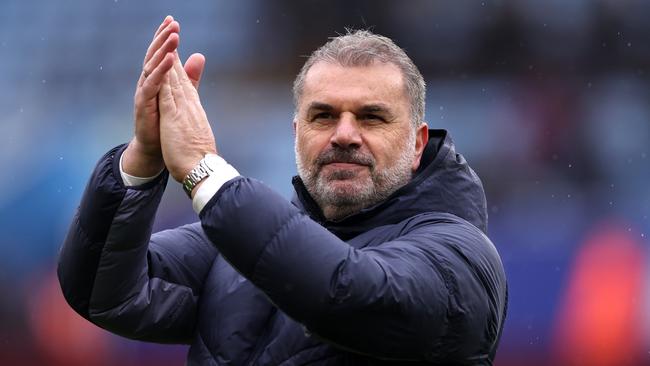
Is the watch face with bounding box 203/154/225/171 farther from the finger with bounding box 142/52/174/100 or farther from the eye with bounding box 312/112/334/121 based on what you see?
the eye with bounding box 312/112/334/121

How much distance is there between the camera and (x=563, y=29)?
558 cm

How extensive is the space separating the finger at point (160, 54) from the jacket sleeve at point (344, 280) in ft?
0.97

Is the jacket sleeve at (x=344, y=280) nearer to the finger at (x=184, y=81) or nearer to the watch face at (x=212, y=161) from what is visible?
the watch face at (x=212, y=161)

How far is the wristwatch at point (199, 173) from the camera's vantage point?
6.15 feet

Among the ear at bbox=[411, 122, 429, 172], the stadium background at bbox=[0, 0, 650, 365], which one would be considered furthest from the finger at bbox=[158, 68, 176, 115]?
the stadium background at bbox=[0, 0, 650, 365]

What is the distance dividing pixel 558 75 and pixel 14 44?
120 inches

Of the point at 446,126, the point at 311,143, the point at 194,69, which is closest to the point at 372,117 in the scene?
the point at 311,143

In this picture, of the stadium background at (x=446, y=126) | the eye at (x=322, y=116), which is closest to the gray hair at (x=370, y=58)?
the eye at (x=322, y=116)

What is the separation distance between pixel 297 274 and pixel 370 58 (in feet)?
2.25

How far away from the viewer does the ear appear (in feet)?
7.79

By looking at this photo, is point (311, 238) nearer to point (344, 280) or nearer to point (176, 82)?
point (344, 280)

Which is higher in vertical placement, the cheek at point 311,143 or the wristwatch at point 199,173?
the wristwatch at point 199,173

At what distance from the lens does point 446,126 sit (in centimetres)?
538

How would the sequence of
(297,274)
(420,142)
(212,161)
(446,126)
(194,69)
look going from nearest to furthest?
(297,274)
(212,161)
(194,69)
(420,142)
(446,126)
